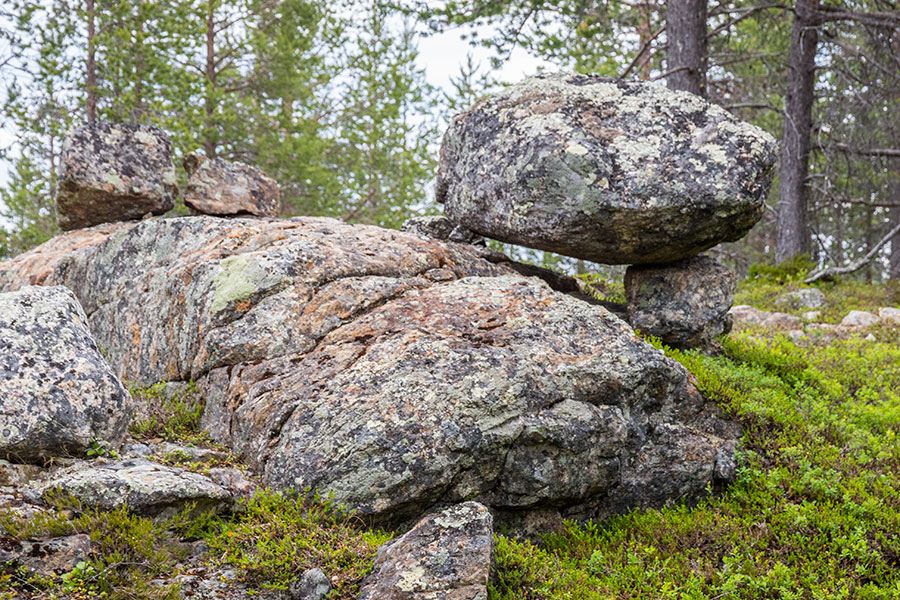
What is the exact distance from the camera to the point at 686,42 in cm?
1468

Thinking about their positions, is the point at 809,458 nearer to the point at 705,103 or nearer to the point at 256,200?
the point at 705,103

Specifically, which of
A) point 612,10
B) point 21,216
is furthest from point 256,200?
point 21,216

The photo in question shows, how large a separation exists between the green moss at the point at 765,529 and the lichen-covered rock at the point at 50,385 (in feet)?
12.3

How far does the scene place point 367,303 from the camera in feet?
25.1

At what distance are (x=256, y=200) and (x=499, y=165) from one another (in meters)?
4.44

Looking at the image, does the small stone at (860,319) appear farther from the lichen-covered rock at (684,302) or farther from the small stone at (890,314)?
the lichen-covered rock at (684,302)

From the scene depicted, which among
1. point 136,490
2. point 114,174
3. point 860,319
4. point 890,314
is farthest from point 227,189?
point 890,314

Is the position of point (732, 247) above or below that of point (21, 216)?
below

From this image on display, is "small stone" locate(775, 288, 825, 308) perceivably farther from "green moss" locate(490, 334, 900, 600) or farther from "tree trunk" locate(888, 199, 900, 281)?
"tree trunk" locate(888, 199, 900, 281)

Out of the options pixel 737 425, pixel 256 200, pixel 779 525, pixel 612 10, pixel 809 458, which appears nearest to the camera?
pixel 779 525

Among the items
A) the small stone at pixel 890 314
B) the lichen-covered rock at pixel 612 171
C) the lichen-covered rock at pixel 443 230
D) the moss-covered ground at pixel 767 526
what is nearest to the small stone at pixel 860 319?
the small stone at pixel 890 314

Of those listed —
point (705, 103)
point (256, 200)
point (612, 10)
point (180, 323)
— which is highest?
point (612, 10)

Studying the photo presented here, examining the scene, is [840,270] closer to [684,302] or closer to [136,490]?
[684,302]

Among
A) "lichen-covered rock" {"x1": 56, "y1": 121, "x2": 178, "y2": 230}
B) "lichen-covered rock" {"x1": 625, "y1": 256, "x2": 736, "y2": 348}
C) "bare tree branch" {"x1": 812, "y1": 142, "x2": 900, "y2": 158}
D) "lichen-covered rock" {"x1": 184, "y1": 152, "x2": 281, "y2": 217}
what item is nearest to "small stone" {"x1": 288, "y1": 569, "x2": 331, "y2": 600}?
"lichen-covered rock" {"x1": 625, "y1": 256, "x2": 736, "y2": 348}
